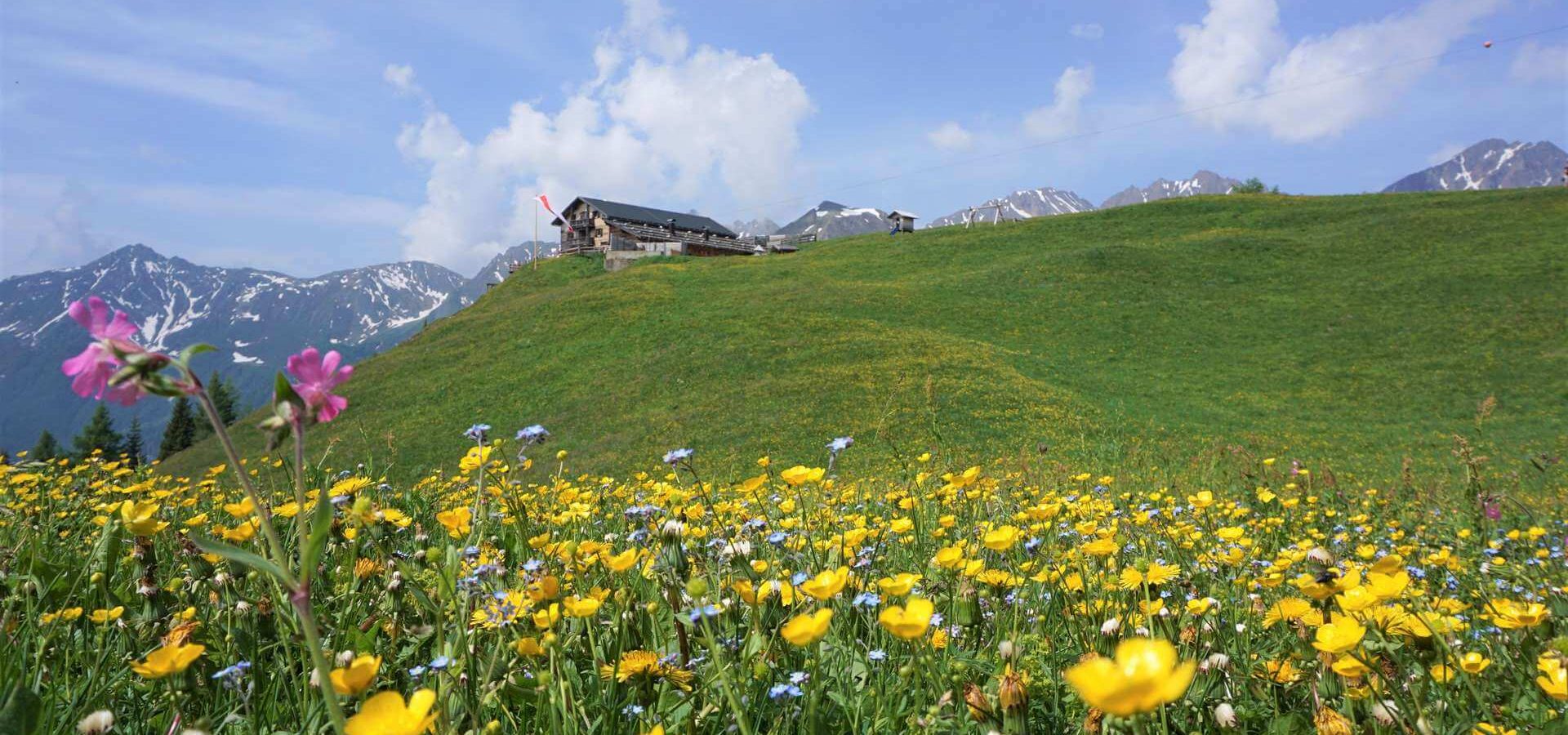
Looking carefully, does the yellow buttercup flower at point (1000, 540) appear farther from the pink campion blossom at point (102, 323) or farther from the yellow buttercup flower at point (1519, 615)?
the pink campion blossom at point (102, 323)

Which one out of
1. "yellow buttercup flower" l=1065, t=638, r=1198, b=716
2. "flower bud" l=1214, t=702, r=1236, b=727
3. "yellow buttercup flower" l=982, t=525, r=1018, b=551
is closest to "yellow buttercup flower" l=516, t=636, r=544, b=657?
"yellow buttercup flower" l=982, t=525, r=1018, b=551

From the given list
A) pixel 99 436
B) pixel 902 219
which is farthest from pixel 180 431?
pixel 902 219

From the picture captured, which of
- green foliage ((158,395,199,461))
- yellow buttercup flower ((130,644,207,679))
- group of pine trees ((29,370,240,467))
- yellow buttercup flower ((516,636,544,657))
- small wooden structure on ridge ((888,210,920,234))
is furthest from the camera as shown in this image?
small wooden structure on ridge ((888,210,920,234))

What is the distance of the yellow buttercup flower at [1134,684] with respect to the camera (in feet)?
1.78

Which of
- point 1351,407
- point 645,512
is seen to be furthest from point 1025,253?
point 645,512

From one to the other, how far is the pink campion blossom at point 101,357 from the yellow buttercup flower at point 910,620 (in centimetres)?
88

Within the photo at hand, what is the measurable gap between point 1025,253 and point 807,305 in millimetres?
11003

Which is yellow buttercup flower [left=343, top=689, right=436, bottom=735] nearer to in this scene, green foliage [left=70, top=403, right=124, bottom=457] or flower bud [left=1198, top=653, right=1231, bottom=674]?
flower bud [left=1198, top=653, right=1231, bottom=674]

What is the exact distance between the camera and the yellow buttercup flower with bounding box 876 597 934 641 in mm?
956

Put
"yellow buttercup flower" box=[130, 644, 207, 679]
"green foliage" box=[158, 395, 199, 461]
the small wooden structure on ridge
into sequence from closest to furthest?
"yellow buttercup flower" box=[130, 644, 207, 679]
"green foliage" box=[158, 395, 199, 461]
the small wooden structure on ridge

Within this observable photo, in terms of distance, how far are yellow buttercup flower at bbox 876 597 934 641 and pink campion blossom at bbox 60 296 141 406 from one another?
2.90 feet

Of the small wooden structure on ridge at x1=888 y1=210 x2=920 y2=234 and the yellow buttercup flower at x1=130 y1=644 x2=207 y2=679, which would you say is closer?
the yellow buttercup flower at x1=130 y1=644 x2=207 y2=679

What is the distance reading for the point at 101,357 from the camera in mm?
897

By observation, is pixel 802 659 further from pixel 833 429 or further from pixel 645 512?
pixel 833 429
